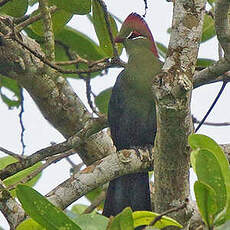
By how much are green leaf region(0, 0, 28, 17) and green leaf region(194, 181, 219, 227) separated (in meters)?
1.61

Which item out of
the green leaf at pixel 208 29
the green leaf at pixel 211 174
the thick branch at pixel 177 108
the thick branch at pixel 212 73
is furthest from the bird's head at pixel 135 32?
the green leaf at pixel 211 174

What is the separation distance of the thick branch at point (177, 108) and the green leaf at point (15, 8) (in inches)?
39.0

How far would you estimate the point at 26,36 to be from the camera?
344 centimetres

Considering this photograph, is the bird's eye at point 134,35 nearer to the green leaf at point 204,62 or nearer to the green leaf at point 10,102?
the green leaf at point 204,62

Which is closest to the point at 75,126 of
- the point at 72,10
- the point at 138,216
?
the point at 72,10

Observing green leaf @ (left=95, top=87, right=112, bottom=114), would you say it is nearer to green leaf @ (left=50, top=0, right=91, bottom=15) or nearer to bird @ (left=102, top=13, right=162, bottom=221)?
bird @ (left=102, top=13, right=162, bottom=221)

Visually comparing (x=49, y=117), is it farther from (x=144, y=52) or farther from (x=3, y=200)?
(x=3, y=200)

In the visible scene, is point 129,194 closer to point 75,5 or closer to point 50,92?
point 50,92

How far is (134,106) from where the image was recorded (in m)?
3.74

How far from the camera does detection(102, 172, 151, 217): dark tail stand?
333 cm

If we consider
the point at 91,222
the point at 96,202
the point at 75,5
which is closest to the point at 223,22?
the point at 75,5

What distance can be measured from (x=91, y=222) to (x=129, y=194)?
188 centimetres

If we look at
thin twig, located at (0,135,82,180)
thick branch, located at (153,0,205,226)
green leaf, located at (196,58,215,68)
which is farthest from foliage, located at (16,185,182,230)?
green leaf, located at (196,58,215,68)

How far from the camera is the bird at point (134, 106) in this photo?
11.4ft
